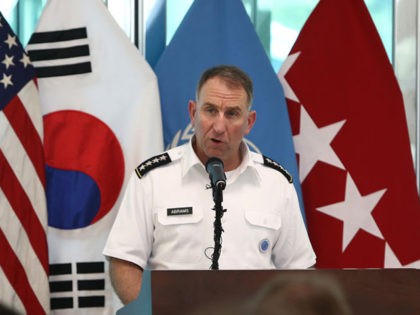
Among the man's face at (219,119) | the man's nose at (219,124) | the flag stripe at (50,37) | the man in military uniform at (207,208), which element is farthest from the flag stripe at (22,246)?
the man's nose at (219,124)

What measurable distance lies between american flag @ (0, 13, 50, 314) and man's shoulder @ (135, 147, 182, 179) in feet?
1.64

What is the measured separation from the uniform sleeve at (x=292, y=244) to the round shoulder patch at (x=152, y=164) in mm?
454

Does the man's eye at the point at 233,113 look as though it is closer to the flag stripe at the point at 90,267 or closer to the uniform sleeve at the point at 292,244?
the uniform sleeve at the point at 292,244

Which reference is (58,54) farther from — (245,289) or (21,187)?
(245,289)

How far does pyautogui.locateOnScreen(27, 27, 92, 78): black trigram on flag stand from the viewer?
3.48 m

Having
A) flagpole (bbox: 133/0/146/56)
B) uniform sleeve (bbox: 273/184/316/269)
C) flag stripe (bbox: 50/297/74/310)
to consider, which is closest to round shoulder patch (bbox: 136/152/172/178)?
uniform sleeve (bbox: 273/184/316/269)

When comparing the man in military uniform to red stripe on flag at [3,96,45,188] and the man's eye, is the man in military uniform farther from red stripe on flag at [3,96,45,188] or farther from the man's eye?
red stripe on flag at [3,96,45,188]

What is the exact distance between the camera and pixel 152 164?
10.1 ft

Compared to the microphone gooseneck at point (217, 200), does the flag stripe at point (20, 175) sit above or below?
below

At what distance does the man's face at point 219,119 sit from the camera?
300cm

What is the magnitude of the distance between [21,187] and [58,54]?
0.56 meters

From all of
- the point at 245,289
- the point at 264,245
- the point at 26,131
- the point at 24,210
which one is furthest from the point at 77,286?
the point at 245,289

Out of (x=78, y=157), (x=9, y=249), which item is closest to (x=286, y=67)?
(x=78, y=157)

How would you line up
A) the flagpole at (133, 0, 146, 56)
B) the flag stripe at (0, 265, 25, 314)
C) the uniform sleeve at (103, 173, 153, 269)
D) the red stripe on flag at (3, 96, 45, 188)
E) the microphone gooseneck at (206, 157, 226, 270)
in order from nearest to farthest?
the microphone gooseneck at (206, 157, 226, 270), the uniform sleeve at (103, 173, 153, 269), the flag stripe at (0, 265, 25, 314), the red stripe on flag at (3, 96, 45, 188), the flagpole at (133, 0, 146, 56)
